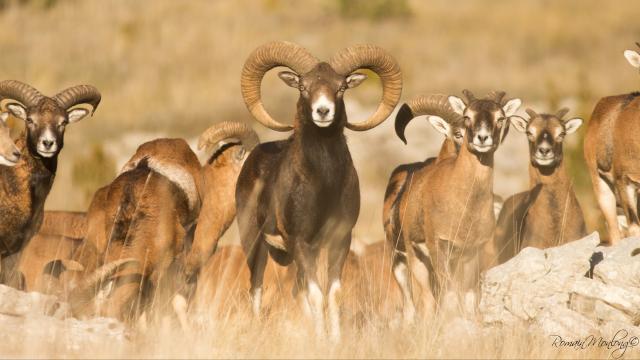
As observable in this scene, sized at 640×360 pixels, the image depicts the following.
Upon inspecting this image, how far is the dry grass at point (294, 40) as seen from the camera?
28.5 metres

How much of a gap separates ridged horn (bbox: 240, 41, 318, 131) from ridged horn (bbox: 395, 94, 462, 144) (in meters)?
1.80

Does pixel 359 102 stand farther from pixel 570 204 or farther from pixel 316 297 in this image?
pixel 316 297

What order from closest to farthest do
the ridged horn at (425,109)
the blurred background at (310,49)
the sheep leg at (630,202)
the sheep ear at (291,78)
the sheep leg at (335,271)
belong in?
the sheep leg at (335,271) → the sheep ear at (291,78) → the sheep leg at (630,202) → the ridged horn at (425,109) → the blurred background at (310,49)

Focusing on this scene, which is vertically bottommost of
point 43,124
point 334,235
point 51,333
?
point 51,333

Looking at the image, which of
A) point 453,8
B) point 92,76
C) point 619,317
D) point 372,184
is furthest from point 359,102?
point 619,317

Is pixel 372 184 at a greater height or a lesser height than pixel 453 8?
lesser

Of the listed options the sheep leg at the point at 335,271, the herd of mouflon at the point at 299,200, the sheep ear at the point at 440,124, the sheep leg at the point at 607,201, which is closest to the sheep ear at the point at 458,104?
the herd of mouflon at the point at 299,200

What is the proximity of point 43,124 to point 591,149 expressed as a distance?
578 cm

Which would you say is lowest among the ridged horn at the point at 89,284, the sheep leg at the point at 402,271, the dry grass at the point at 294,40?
the ridged horn at the point at 89,284

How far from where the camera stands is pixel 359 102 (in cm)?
3028

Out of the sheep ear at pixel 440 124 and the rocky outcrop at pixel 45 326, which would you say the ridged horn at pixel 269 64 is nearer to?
the sheep ear at pixel 440 124

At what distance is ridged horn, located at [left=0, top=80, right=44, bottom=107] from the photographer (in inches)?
506

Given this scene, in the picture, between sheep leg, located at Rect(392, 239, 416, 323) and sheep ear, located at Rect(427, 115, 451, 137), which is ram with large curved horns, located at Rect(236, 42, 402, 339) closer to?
sheep ear, located at Rect(427, 115, 451, 137)

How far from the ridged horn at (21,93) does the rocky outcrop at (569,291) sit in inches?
188
